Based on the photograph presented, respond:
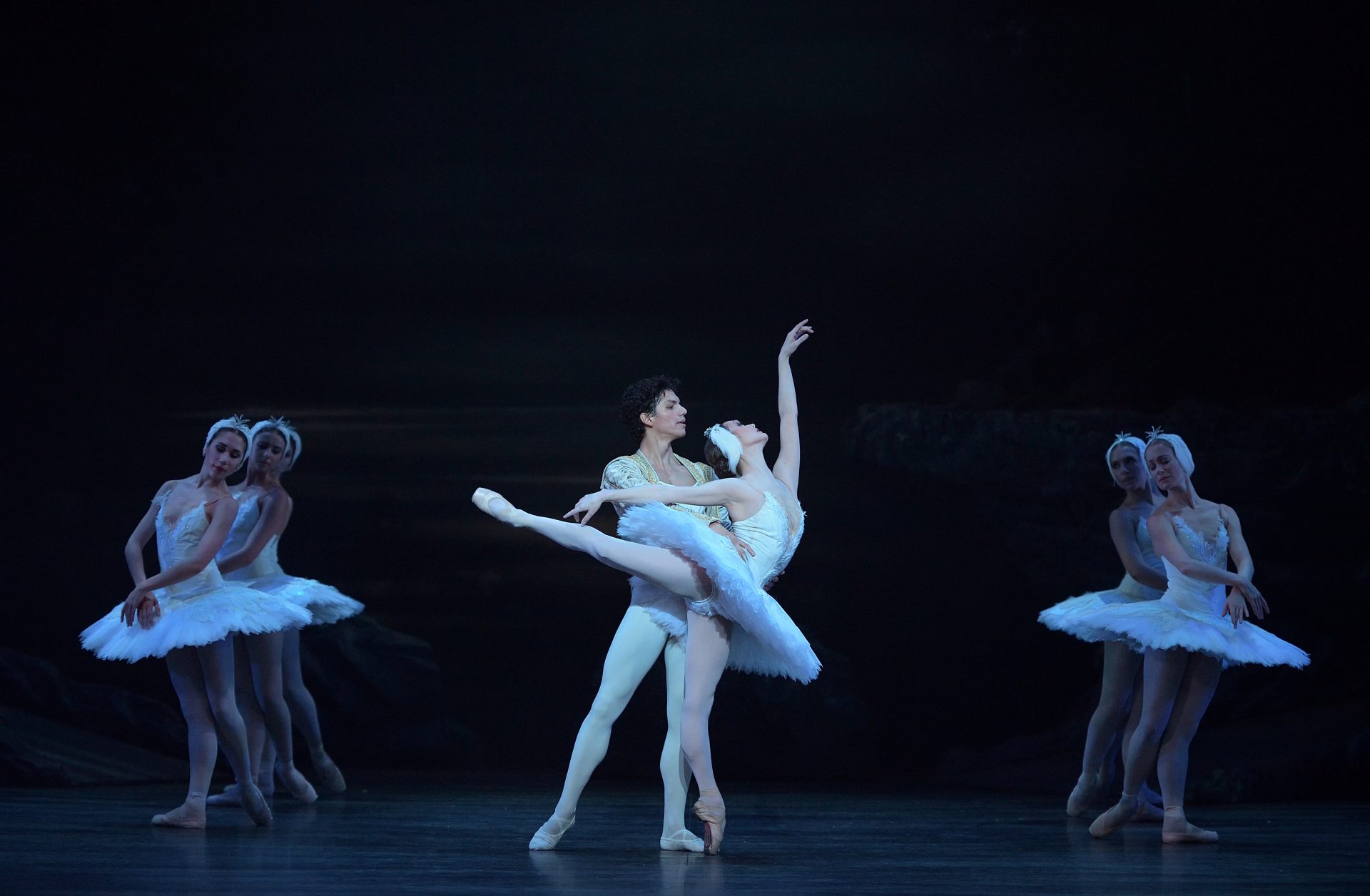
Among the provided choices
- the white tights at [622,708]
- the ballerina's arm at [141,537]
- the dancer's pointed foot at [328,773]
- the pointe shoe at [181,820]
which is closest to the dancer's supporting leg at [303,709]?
the dancer's pointed foot at [328,773]

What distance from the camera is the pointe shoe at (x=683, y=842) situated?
379 centimetres

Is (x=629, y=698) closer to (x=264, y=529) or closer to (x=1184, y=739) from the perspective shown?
(x=1184, y=739)

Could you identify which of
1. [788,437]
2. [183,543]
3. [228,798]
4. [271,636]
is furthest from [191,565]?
[788,437]

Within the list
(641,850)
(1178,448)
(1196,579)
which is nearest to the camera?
(641,850)

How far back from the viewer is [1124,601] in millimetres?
5141

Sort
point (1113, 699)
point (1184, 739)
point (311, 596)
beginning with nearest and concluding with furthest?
1. point (1184, 739)
2. point (1113, 699)
3. point (311, 596)

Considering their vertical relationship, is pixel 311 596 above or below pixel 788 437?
below

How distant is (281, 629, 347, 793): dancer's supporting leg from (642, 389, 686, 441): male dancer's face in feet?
7.22

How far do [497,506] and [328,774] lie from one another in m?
2.60

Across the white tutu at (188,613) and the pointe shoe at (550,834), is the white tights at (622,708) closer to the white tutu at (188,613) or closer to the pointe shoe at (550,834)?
the pointe shoe at (550,834)

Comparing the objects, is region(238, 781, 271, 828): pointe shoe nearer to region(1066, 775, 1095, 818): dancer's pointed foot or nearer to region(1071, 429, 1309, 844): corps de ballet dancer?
region(1071, 429, 1309, 844): corps de ballet dancer

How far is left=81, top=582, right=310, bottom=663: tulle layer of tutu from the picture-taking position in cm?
414

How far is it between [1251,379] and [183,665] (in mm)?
5774

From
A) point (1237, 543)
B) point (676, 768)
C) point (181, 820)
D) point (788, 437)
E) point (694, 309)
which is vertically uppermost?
point (694, 309)
